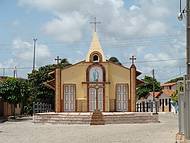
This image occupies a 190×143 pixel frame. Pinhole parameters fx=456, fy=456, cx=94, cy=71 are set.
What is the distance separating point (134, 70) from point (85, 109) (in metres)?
5.61

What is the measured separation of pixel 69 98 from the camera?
40.9m

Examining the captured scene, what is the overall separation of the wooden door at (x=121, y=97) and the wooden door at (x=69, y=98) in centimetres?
397

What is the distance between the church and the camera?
40750mm

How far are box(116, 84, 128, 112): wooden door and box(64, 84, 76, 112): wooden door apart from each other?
3.97m

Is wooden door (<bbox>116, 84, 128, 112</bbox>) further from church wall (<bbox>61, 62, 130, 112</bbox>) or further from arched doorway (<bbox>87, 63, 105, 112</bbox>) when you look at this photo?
arched doorway (<bbox>87, 63, 105, 112</bbox>)

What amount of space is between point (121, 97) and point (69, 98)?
4.68 metres

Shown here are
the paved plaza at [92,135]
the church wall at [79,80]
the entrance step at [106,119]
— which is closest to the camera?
the paved plaza at [92,135]

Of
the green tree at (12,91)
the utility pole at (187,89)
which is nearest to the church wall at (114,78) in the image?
the green tree at (12,91)

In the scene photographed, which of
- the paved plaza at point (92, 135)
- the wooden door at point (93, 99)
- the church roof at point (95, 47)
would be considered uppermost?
Result: the church roof at point (95, 47)

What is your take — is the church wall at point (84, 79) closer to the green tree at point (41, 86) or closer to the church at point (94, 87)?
the church at point (94, 87)

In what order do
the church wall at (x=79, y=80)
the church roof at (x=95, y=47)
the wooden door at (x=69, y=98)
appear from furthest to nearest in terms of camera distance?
1. the church roof at (x=95, y=47)
2. the church wall at (x=79, y=80)
3. the wooden door at (x=69, y=98)

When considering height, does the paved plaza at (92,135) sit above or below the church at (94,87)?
below

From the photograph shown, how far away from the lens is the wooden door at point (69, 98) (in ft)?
134

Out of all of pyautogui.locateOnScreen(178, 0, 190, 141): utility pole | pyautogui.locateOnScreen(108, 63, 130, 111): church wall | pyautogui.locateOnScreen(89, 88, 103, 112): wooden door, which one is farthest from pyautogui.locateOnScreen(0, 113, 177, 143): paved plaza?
pyautogui.locateOnScreen(108, 63, 130, 111): church wall
